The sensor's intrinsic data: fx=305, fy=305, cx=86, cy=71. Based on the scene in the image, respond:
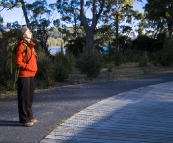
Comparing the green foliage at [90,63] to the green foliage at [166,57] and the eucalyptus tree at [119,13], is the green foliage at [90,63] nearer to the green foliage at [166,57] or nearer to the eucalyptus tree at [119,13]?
the green foliage at [166,57]

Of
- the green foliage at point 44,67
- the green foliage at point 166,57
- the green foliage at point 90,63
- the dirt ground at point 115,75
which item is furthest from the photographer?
the green foliage at point 166,57

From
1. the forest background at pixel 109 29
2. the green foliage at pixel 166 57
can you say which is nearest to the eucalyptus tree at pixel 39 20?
the forest background at pixel 109 29

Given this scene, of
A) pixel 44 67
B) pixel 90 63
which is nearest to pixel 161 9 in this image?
pixel 90 63

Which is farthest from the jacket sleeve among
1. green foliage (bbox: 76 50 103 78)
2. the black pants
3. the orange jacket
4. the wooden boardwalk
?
green foliage (bbox: 76 50 103 78)

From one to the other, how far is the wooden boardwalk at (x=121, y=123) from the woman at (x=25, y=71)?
2.25 ft

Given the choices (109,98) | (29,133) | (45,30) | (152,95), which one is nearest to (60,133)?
(29,133)

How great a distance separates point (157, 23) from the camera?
46125 millimetres

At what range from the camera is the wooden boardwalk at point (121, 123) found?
4820 mm

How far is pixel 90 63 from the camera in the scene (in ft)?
42.5

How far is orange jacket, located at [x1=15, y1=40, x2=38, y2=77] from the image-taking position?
534 centimetres

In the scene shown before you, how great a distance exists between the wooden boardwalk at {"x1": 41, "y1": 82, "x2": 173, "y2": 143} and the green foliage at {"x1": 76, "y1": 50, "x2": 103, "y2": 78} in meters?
4.83

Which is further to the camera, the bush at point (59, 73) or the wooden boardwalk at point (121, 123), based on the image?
the bush at point (59, 73)

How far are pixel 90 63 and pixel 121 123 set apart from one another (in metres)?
7.42

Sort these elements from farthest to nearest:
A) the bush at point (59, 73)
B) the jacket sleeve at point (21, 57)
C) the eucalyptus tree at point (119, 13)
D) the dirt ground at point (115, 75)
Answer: the eucalyptus tree at point (119, 13), the dirt ground at point (115, 75), the bush at point (59, 73), the jacket sleeve at point (21, 57)
